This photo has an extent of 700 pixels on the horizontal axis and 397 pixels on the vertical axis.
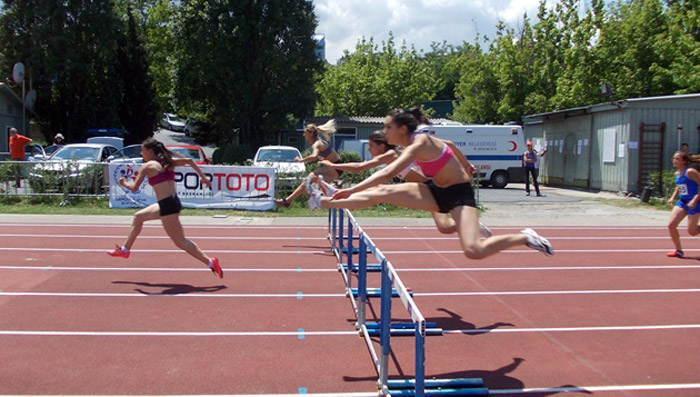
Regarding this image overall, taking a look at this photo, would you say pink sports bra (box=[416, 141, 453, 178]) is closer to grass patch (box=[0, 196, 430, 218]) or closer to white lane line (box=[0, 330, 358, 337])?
white lane line (box=[0, 330, 358, 337])

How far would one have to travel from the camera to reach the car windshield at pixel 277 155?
21531mm

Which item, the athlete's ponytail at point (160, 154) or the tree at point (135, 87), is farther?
the tree at point (135, 87)

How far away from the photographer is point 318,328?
6996 mm

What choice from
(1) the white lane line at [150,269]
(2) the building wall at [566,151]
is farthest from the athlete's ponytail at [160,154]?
(2) the building wall at [566,151]

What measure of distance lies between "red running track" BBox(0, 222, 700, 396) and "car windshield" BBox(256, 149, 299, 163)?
364 inches

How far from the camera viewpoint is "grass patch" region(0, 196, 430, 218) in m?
17.6

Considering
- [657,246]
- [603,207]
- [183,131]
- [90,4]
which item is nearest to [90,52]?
[90,4]

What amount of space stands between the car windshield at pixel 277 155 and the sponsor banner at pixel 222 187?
3423 millimetres

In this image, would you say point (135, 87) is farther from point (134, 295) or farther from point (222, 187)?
point (134, 295)

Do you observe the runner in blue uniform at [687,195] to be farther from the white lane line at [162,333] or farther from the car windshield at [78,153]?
the car windshield at [78,153]

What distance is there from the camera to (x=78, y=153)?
21266mm

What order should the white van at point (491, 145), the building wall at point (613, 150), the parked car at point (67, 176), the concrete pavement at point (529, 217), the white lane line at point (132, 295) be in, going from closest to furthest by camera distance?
the white lane line at point (132, 295), the concrete pavement at point (529, 217), the parked car at point (67, 176), the building wall at point (613, 150), the white van at point (491, 145)

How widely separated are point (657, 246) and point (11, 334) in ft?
40.4

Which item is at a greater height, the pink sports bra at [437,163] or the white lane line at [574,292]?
the pink sports bra at [437,163]
